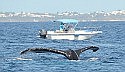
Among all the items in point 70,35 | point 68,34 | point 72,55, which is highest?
point 72,55

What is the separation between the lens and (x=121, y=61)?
199 ft

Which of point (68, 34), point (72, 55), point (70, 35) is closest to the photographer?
point (72, 55)

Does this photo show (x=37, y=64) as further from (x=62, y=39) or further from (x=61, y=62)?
(x=62, y=39)

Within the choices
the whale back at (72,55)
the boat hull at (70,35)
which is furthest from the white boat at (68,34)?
the whale back at (72,55)

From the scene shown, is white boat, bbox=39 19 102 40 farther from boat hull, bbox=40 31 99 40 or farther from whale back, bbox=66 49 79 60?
whale back, bbox=66 49 79 60

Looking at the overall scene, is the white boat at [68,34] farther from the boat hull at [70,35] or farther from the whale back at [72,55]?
the whale back at [72,55]

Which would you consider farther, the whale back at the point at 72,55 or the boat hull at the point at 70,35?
the boat hull at the point at 70,35

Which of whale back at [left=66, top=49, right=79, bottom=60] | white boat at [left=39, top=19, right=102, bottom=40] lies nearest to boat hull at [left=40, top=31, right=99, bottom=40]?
white boat at [left=39, top=19, right=102, bottom=40]

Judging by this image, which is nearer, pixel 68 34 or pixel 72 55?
pixel 72 55

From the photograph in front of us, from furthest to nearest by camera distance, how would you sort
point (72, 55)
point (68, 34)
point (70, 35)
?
point (70, 35), point (68, 34), point (72, 55)

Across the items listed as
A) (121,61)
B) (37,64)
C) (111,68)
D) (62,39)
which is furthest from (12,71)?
(62,39)

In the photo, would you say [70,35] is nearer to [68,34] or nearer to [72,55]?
[68,34]

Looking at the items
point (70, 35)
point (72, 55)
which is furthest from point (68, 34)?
point (72, 55)

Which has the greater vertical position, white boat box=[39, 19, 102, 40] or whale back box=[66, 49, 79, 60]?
whale back box=[66, 49, 79, 60]
